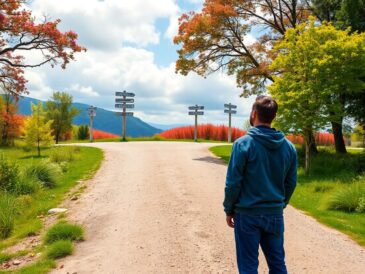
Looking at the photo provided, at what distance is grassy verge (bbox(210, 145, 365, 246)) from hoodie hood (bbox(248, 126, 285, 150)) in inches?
201

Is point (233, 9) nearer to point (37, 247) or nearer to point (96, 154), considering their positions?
point (96, 154)

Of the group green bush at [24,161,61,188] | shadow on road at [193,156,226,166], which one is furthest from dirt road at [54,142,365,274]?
shadow on road at [193,156,226,166]

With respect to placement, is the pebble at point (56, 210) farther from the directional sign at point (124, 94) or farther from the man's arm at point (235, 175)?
the directional sign at point (124, 94)

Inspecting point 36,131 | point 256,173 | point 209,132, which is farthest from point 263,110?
point 209,132

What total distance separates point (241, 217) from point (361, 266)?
3670 millimetres

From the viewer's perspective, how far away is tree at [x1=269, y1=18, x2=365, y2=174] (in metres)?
15.1

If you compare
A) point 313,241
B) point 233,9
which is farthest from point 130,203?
point 233,9

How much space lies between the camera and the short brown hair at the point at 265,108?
147 inches

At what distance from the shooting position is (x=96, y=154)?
20.9 m

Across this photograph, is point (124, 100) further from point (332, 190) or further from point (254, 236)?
point (254, 236)

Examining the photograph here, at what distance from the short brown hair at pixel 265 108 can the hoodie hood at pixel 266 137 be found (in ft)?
0.36

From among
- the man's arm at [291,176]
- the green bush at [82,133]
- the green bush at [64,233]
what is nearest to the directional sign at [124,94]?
the green bush at [82,133]

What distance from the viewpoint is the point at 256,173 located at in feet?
12.2

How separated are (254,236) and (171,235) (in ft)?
12.8
